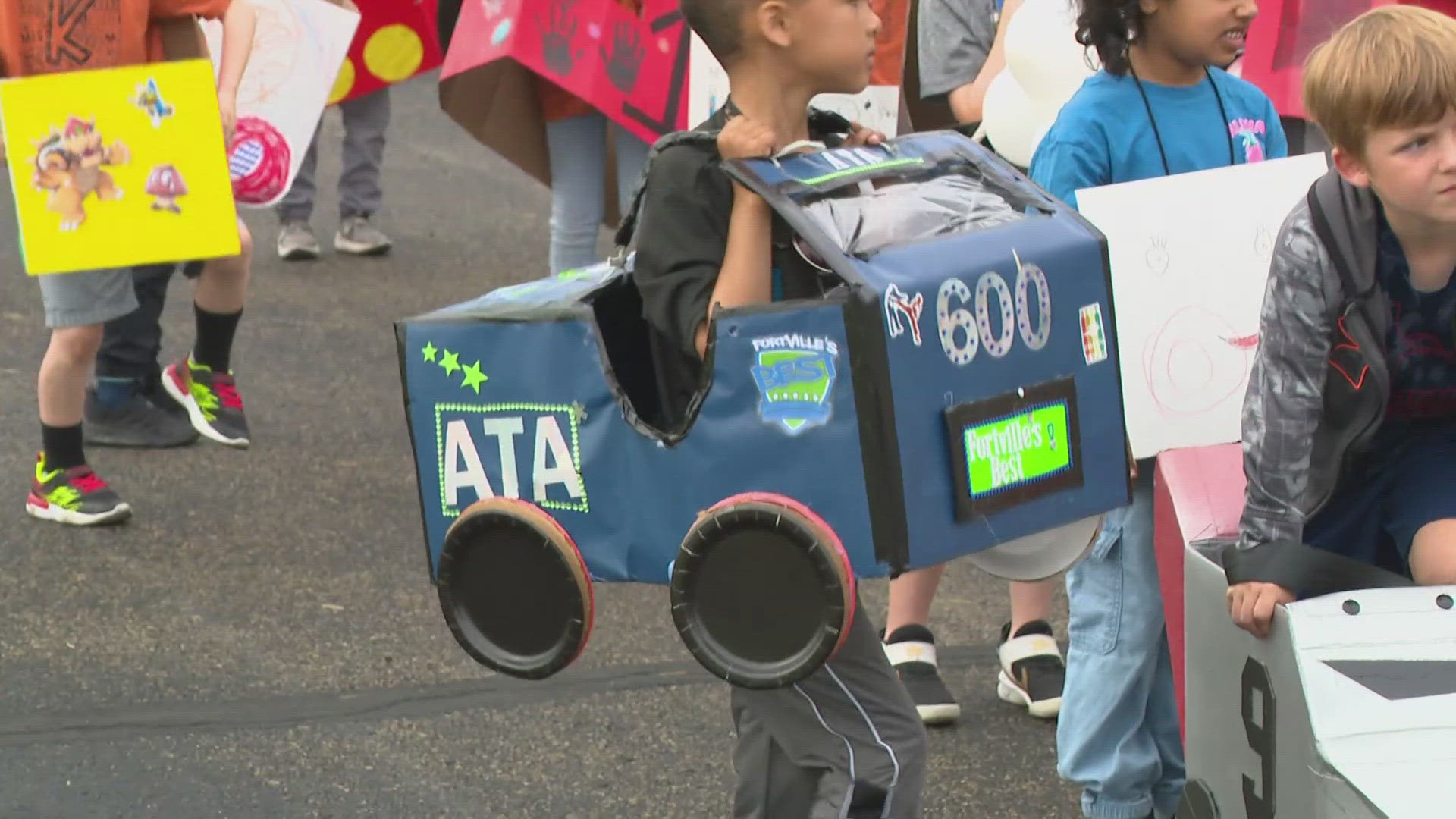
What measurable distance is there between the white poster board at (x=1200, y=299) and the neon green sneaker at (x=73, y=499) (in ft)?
10.3

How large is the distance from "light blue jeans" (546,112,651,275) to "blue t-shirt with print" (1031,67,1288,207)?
260cm

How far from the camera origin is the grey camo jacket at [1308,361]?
9.18ft

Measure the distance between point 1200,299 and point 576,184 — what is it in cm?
290

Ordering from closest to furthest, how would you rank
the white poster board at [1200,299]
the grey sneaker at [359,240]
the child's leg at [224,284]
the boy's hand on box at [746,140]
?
the boy's hand on box at [746,140] < the white poster board at [1200,299] < the child's leg at [224,284] < the grey sneaker at [359,240]

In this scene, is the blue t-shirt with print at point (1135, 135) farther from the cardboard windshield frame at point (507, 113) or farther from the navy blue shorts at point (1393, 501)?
the cardboard windshield frame at point (507, 113)

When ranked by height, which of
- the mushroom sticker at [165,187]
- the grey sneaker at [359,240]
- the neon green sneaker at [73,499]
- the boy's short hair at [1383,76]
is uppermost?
the boy's short hair at [1383,76]

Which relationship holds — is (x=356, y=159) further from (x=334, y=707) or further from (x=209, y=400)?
(x=334, y=707)

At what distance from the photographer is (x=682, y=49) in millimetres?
5789

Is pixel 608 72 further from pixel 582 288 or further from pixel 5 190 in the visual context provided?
pixel 5 190

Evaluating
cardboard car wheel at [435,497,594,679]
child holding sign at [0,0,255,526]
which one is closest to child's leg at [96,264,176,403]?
child holding sign at [0,0,255,526]

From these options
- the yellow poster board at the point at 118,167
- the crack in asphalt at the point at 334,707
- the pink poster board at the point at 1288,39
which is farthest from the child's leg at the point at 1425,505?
the yellow poster board at the point at 118,167

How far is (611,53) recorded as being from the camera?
582cm

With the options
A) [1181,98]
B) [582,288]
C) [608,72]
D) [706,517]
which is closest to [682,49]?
[608,72]

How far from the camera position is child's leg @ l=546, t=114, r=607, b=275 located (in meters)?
6.07
